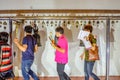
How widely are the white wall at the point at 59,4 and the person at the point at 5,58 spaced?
1650mm

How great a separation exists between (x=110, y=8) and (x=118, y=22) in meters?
0.32

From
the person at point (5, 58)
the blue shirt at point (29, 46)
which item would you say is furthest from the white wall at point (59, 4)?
the person at point (5, 58)

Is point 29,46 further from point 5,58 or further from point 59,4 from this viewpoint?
point 59,4

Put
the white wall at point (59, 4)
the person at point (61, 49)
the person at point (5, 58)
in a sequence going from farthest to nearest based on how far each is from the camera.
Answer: the white wall at point (59, 4) < the person at point (61, 49) < the person at point (5, 58)

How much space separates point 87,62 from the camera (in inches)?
149

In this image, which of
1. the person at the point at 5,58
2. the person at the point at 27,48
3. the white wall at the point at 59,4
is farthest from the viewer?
the white wall at the point at 59,4

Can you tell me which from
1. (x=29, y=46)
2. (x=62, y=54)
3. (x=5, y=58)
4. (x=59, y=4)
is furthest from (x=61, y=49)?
(x=59, y=4)

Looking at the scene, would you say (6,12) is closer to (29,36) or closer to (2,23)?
(2,23)

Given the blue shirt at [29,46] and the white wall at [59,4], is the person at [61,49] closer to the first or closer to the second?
the blue shirt at [29,46]

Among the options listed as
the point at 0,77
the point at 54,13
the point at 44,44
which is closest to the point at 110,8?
the point at 54,13

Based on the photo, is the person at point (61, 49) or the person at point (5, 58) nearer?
the person at point (5, 58)

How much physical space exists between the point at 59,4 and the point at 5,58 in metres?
1.97

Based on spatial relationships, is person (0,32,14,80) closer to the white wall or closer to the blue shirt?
the blue shirt

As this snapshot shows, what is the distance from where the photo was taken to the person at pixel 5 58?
314 cm
